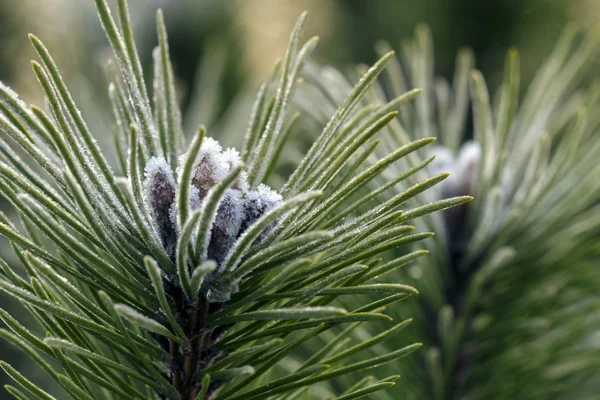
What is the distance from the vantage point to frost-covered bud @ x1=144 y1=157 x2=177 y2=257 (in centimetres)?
46

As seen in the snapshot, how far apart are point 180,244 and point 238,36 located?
1420mm

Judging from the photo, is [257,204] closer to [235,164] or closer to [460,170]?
[235,164]

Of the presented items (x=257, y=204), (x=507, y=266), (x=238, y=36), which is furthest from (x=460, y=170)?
(x=238, y=36)

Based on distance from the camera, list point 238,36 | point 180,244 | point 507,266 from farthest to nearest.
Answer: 1. point 238,36
2. point 507,266
3. point 180,244

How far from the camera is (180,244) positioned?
39cm

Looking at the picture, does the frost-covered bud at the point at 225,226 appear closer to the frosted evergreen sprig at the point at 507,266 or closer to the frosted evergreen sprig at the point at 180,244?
the frosted evergreen sprig at the point at 180,244

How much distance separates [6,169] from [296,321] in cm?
22

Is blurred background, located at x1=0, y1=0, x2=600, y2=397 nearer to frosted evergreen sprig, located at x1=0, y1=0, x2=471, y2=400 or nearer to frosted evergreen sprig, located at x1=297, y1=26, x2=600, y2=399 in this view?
frosted evergreen sprig, located at x1=297, y1=26, x2=600, y2=399

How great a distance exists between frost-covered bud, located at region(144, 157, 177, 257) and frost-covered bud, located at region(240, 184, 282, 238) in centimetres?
5

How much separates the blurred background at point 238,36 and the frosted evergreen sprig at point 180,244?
386 millimetres

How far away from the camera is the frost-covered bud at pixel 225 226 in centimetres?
46

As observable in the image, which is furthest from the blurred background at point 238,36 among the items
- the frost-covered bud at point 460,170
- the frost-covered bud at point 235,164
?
the frost-covered bud at point 235,164

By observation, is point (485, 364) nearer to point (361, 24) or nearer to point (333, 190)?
point (333, 190)

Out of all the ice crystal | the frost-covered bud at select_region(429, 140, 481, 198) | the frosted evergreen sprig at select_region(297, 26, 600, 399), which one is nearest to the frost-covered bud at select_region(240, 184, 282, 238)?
the ice crystal
